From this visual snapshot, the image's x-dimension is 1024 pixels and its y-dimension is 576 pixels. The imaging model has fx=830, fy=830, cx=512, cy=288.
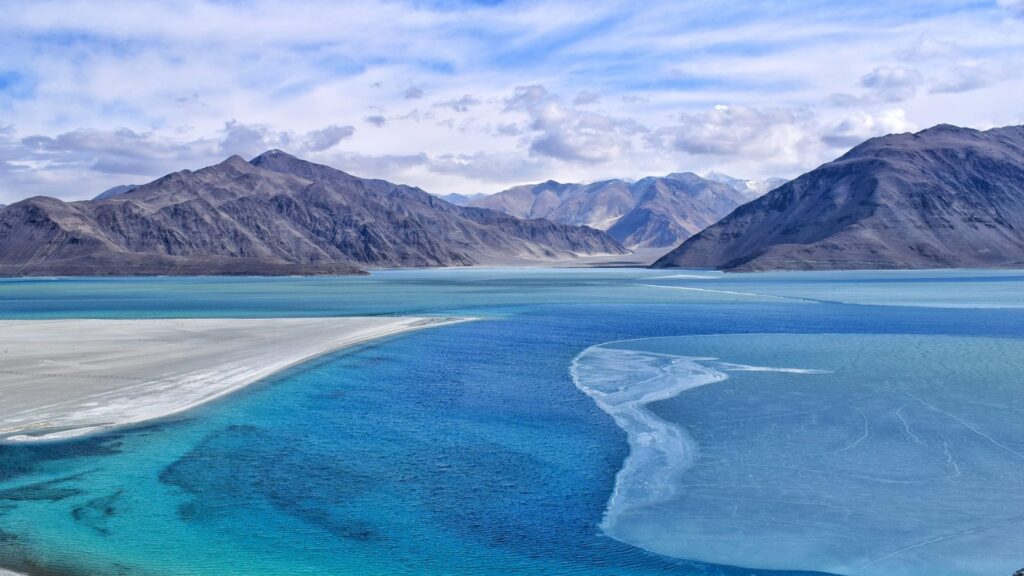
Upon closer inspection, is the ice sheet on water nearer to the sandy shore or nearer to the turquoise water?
the turquoise water

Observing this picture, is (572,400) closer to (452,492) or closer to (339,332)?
(452,492)

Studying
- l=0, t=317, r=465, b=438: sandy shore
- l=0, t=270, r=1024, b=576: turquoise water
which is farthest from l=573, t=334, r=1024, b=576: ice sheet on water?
l=0, t=317, r=465, b=438: sandy shore

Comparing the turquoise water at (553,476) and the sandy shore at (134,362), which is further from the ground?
the sandy shore at (134,362)

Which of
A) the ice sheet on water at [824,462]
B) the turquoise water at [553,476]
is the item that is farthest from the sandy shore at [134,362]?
the ice sheet on water at [824,462]

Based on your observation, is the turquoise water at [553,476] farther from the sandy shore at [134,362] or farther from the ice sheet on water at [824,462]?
the sandy shore at [134,362]

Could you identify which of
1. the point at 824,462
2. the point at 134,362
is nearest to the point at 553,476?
the point at 824,462

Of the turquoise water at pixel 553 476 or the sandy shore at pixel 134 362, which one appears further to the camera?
the sandy shore at pixel 134 362
